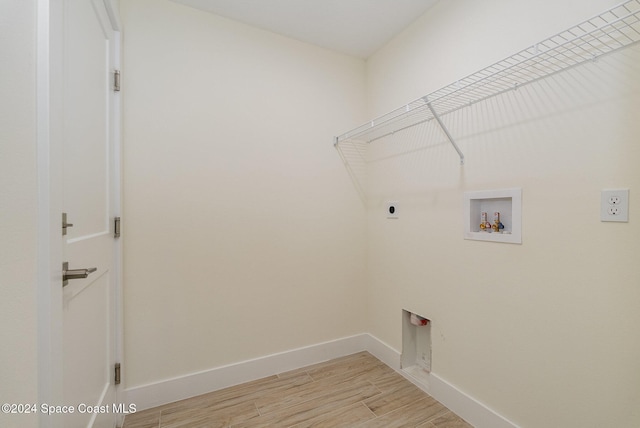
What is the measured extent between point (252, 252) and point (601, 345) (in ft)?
5.81

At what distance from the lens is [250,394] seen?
1.73 meters

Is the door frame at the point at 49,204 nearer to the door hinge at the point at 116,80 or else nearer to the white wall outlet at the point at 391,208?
the door hinge at the point at 116,80

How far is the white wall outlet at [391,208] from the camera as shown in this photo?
2.02 meters

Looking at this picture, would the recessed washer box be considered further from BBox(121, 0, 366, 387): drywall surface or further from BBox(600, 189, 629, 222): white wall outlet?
BBox(121, 0, 366, 387): drywall surface

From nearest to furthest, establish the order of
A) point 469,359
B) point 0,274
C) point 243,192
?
point 0,274, point 469,359, point 243,192

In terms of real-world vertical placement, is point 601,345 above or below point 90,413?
above

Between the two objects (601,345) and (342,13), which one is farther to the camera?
(342,13)

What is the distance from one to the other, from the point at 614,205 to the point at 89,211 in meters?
2.05

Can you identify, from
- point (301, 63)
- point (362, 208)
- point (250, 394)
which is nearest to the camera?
point (250, 394)

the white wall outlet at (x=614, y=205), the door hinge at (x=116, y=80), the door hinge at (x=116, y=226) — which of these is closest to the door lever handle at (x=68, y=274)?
the door hinge at (x=116, y=226)

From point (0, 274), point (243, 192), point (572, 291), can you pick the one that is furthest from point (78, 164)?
point (572, 291)

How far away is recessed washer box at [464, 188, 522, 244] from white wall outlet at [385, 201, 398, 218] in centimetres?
55

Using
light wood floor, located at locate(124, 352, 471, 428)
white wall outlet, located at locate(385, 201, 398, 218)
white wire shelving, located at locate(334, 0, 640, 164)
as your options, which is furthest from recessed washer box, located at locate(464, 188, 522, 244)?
light wood floor, located at locate(124, 352, 471, 428)

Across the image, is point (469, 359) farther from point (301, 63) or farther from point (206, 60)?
point (206, 60)
